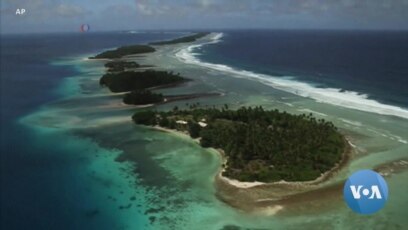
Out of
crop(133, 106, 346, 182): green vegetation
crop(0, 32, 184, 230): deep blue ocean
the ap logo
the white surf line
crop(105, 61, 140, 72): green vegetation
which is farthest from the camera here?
crop(105, 61, 140, 72): green vegetation

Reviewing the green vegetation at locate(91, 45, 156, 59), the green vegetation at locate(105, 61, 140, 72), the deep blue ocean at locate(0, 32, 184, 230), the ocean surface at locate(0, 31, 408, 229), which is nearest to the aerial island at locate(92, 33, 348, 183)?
the ocean surface at locate(0, 31, 408, 229)

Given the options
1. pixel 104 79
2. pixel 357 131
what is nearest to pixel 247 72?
pixel 104 79

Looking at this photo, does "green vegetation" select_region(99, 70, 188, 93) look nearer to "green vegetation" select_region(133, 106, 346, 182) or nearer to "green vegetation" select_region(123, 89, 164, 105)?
"green vegetation" select_region(123, 89, 164, 105)

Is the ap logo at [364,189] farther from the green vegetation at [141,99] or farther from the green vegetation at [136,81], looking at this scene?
the green vegetation at [136,81]

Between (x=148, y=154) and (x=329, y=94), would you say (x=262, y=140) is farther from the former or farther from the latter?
(x=329, y=94)

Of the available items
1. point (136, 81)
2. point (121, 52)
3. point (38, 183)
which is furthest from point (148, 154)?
point (121, 52)
